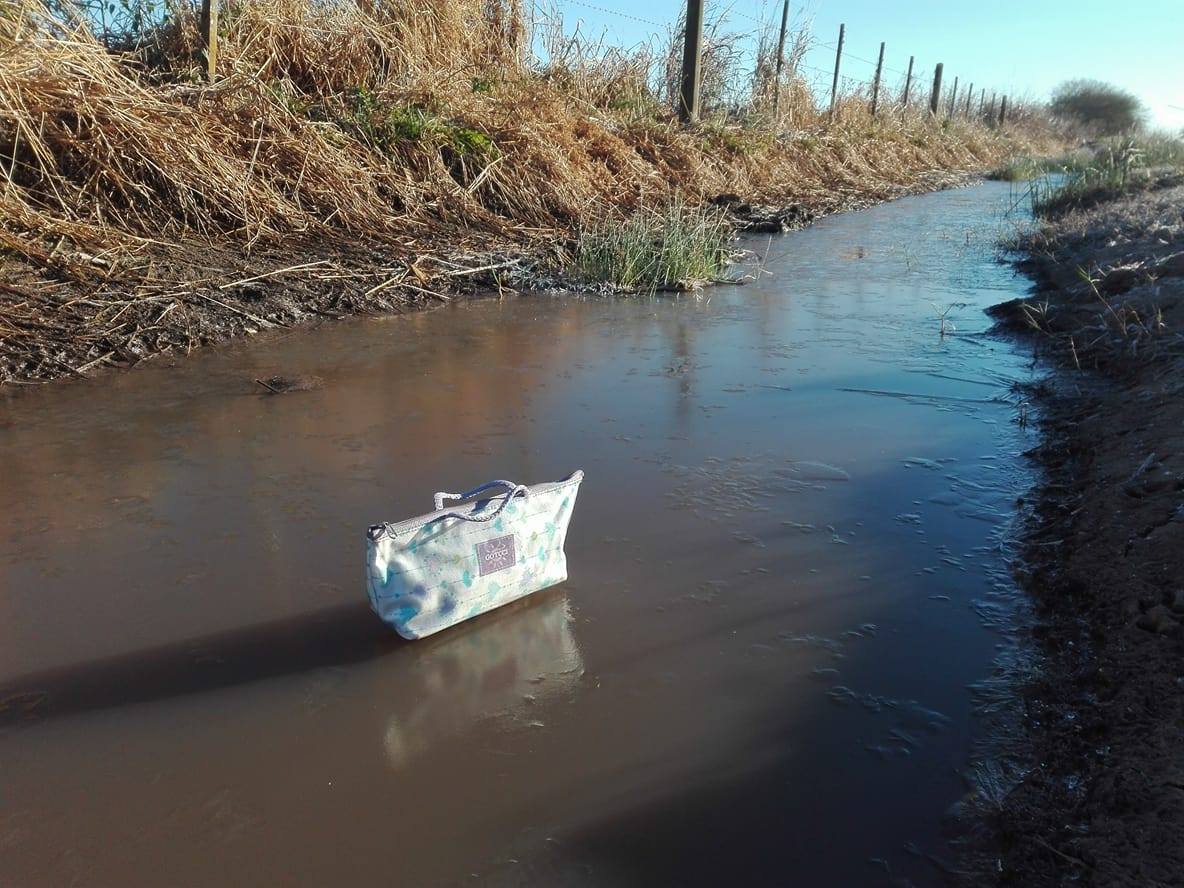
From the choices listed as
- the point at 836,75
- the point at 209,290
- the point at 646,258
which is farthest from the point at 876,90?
the point at 209,290

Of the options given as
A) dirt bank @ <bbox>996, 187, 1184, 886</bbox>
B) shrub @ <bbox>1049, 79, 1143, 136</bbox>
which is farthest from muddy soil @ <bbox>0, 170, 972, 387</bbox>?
shrub @ <bbox>1049, 79, 1143, 136</bbox>

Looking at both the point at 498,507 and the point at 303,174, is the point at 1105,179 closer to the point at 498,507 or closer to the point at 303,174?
the point at 303,174

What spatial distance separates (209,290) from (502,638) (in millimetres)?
3863

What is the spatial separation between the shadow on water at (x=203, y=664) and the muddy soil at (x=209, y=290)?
8.67 feet

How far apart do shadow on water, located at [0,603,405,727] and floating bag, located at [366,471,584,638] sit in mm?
144

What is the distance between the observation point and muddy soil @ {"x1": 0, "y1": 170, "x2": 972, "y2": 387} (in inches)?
183

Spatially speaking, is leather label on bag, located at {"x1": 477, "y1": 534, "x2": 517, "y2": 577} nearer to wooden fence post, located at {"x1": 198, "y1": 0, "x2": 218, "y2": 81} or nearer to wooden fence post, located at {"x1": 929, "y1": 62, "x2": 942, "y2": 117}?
wooden fence post, located at {"x1": 198, "y1": 0, "x2": 218, "y2": 81}

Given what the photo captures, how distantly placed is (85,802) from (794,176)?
12.5 m

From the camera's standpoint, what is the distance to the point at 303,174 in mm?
6707

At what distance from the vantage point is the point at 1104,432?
12.0 ft

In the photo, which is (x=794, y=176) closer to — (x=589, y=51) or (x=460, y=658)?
(x=589, y=51)

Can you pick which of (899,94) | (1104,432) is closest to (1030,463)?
(1104,432)

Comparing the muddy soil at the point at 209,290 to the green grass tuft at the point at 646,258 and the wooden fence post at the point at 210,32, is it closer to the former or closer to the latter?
the green grass tuft at the point at 646,258

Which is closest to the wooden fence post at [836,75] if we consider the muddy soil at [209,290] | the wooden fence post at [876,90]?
the wooden fence post at [876,90]
